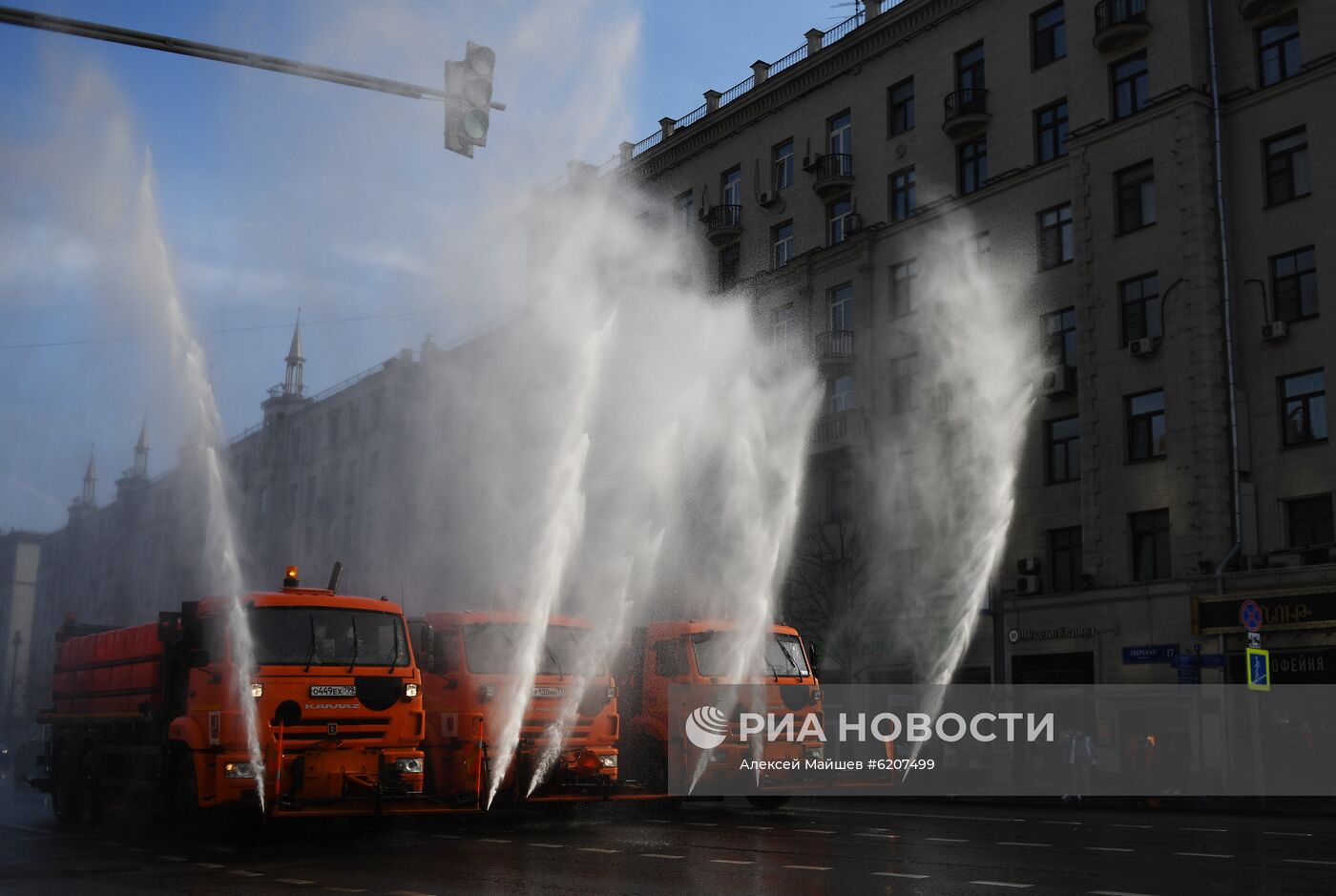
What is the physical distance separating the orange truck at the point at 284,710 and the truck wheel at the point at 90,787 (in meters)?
1.54

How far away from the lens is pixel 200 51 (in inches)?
505

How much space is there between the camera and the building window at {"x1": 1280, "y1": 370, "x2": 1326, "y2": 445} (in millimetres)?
33281

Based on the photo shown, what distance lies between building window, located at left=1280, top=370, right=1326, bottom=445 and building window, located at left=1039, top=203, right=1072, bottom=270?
7753 millimetres

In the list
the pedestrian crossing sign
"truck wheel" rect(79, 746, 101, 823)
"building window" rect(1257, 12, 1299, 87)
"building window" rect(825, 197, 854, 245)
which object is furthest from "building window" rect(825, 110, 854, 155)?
"truck wheel" rect(79, 746, 101, 823)

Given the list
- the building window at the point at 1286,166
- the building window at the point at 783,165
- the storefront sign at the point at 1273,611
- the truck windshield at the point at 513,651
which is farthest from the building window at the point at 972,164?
the truck windshield at the point at 513,651

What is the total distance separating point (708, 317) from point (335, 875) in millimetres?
35966

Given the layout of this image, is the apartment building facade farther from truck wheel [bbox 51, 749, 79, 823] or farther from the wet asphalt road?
truck wheel [bbox 51, 749, 79, 823]

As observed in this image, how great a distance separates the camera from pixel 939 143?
4375 cm

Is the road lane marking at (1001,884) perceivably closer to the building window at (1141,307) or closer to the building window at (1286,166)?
the building window at (1141,307)

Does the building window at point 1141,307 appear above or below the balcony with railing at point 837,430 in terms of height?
above

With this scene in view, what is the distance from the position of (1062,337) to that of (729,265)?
1615cm

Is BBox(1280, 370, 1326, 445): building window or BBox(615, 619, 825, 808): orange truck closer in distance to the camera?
BBox(615, 619, 825, 808): orange truck

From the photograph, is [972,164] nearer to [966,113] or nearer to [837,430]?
[966,113]

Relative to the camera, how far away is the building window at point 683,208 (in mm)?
53875
